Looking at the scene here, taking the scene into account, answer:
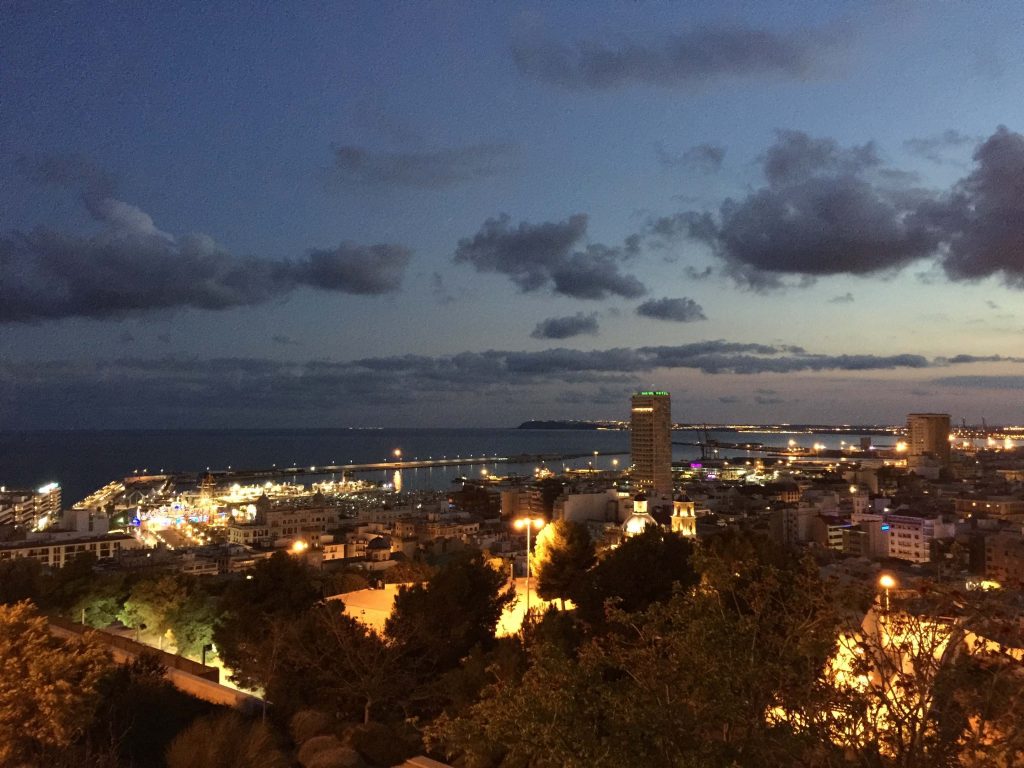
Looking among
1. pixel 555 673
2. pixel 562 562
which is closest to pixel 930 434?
pixel 562 562

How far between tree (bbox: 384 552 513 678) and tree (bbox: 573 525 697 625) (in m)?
1.28

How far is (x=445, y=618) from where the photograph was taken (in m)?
9.64

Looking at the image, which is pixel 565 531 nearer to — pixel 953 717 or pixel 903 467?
pixel 953 717

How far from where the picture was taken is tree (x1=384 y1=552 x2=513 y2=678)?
9.34m

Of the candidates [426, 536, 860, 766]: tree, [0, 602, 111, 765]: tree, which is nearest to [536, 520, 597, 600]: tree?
[0, 602, 111, 765]: tree

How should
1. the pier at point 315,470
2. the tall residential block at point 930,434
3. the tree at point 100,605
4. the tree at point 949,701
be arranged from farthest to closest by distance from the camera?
1. the tall residential block at point 930,434
2. the pier at point 315,470
3. the tree at point 100,605
4. the tree at point 949,701

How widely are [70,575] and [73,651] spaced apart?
26.9ft

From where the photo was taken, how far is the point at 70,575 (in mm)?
14625

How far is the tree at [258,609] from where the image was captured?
9.98m

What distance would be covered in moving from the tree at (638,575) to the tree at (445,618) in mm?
1279

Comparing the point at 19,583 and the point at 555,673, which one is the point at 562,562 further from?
the point at 19,583

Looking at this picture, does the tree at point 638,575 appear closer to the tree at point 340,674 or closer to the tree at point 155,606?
the tree at point 340,674

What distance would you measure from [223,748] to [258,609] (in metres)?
4.32

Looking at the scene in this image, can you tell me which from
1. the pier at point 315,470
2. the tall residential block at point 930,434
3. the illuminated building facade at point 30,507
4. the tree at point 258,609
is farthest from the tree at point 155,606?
the tall residential block at point 930,434
